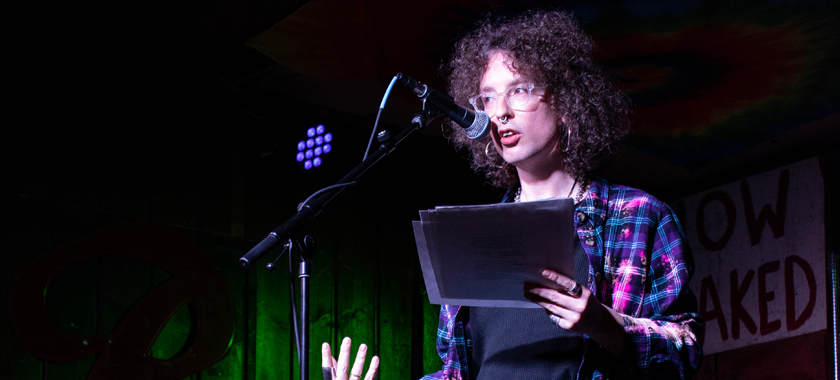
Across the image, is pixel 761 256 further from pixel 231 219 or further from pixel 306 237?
pixel 306 237

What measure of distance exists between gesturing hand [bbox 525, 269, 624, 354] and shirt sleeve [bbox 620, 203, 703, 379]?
0.08 meters

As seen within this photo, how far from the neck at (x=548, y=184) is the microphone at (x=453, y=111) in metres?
0.14

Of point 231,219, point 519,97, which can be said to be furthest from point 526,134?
point 231,219

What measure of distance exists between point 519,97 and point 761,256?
473 cm

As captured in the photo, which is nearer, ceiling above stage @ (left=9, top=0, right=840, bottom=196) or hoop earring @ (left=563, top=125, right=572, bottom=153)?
hoop earring @ (left=563, top=125, right=572, bottom=153)

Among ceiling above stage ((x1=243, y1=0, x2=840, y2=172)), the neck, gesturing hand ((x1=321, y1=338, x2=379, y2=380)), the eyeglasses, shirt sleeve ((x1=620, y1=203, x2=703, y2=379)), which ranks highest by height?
ceiling above stage ((x1=243, y1=0, x2=840, y2=172))

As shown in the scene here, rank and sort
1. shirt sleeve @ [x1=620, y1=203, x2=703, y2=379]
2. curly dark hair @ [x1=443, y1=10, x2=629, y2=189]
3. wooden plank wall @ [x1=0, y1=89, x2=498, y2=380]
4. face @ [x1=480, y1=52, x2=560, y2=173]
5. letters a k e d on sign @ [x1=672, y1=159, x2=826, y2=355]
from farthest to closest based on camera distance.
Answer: letters a k e d on sign @ [x1=672, y1=159, x2=826, y2=355], wooden plank wall @ [x1=0, y1=89, x2=498, y2=380], curly dark hair @ [x1=443, y1=10, x2=629, y2=189], face @ [x1=480, y1=52, x2=560, y2=173], shirt sleeve @ [x1=620, y1=203, x2=703, y2=379]

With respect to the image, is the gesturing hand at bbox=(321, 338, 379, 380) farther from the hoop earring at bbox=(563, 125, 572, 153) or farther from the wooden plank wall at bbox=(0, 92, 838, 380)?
the wooden plank wall at bbox=(0, 92, 838, 380)

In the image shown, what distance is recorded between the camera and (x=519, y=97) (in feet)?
5.46

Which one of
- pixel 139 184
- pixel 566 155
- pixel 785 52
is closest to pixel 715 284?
pixel 785 52

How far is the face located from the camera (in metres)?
1.59

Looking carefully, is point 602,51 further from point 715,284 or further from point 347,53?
point 715,284

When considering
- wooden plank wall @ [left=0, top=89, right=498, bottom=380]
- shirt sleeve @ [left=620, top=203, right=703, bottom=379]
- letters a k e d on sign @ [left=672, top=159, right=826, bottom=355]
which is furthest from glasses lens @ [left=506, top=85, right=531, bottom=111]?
letters a k e d on sign @ [left=672, top=159, right=826, bottom=355]

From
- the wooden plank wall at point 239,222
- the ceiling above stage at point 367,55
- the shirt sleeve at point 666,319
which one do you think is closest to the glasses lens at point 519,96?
the shirt sleeve at point 666,319
